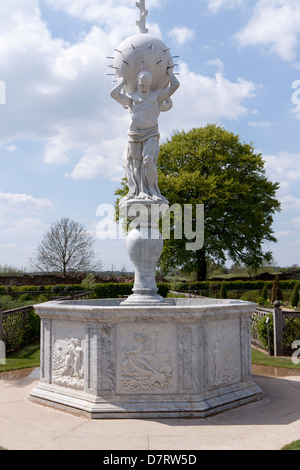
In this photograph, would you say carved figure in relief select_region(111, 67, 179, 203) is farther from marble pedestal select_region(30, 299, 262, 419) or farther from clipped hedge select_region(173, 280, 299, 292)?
clipped hedge select_region(173, 280, 299, 292)

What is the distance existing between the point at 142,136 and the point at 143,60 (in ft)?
4.58

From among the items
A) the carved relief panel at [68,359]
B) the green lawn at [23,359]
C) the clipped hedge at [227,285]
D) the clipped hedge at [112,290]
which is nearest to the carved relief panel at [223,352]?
the carved relief panel at [68,359]

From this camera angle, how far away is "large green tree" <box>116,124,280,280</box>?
27886mm

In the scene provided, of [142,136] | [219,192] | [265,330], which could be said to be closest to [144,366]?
[142,136]

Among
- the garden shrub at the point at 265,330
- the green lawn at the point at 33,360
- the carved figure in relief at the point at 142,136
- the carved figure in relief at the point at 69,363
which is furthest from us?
the garden shrub at the point at 265,330

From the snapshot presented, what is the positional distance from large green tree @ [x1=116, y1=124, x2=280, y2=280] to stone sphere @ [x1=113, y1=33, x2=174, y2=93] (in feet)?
66.1

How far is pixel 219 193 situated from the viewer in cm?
2769

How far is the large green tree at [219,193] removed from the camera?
27.9m

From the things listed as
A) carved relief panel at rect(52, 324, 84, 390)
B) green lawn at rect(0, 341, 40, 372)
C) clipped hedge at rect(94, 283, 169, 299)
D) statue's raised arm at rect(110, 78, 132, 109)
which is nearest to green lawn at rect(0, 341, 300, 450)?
green lawn at rect(0, 341, 40, 372)

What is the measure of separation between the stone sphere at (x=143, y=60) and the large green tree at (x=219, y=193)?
2015cm

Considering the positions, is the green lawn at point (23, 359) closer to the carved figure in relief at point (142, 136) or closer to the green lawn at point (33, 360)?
the green lawn at point (33, 360)

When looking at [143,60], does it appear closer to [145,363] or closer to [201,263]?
[145,363]
